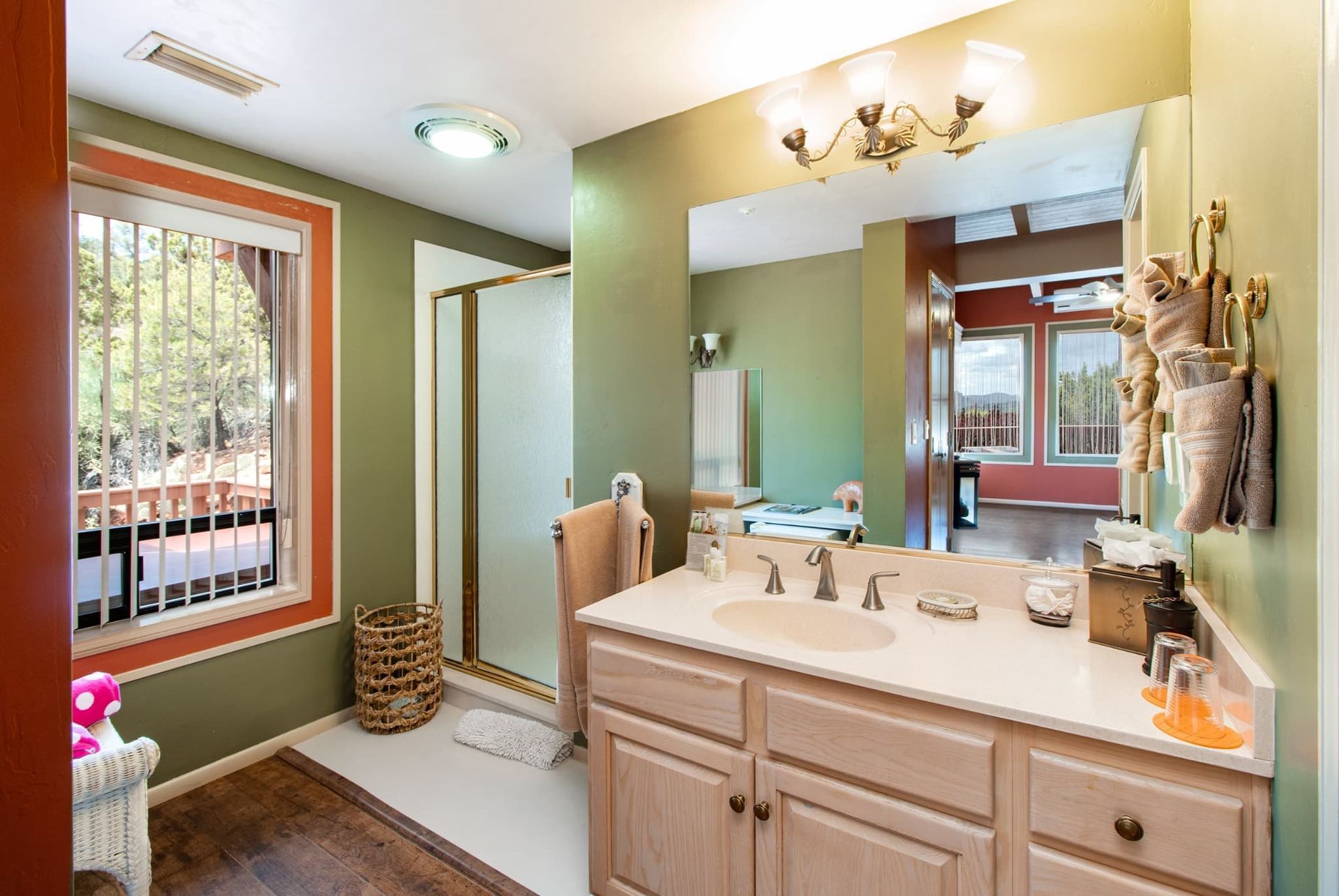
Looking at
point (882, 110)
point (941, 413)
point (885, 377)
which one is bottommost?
point (941, 413)

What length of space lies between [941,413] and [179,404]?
2.58 m

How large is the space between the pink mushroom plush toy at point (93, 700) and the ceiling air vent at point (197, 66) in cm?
174

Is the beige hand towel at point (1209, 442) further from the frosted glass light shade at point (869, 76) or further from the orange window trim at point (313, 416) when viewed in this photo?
the orange window trim at point (313, 416)

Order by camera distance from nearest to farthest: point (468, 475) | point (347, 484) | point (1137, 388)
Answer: point (1137, 388) → point (347, 484) → point (468, 475)

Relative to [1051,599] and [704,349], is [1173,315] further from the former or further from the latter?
[704,349]

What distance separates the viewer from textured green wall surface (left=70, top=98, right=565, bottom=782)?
7.19 ft

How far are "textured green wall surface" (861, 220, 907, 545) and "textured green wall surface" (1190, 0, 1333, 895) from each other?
773mm

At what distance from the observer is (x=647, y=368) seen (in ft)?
7.29

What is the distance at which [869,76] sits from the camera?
5.31 feet

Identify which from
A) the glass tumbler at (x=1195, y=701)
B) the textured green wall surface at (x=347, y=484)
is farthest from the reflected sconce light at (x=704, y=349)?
the textured green wall surface at (x=347, y=484)

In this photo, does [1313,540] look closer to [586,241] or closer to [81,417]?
[586,241]

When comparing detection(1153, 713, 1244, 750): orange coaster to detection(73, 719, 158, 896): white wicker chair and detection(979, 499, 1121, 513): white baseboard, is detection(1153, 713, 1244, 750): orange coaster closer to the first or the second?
detection(979, 499, 1121, 513): white baseboard

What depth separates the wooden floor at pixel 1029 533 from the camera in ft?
5.05

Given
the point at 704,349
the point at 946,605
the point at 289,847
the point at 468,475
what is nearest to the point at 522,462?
the point at 468,475
